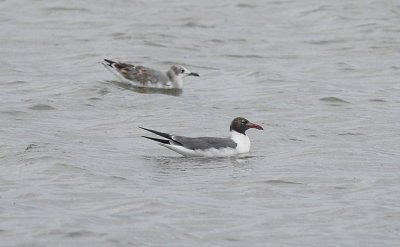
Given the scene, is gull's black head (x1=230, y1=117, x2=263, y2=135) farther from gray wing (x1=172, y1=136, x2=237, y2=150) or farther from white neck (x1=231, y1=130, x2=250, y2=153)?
gray wing (x1=172, y1=136, x2=237, y2=150)

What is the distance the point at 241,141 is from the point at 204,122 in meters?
2.12

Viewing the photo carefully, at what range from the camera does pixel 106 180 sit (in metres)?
13.5

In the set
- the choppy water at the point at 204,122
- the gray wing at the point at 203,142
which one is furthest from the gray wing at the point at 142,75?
the gray wing at the point at 203,142

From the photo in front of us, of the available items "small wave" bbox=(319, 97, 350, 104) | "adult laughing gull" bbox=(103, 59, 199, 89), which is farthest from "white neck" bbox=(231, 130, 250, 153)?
"adult laughing gull" bbox=(103, 59, 199, 89)

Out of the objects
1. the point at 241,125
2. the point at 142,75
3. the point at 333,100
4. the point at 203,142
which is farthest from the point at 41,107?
the point at 333,100

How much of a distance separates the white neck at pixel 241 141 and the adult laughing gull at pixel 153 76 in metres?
5.10

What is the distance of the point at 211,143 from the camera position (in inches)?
604

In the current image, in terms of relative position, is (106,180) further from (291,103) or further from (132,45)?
(132,45)

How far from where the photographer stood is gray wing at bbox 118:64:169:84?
822 inches

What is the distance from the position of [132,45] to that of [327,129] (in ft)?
29.8

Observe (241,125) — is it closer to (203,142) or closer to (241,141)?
(241,141)

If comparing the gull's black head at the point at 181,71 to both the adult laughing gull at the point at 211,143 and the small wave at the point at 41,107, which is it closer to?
the small wave at the point at 41,107

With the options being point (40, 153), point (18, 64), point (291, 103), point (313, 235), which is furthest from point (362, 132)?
point (18, 64)

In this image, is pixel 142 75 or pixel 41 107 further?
pixel 142 75
